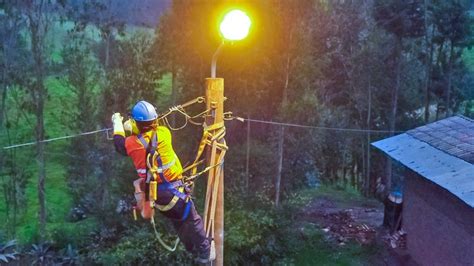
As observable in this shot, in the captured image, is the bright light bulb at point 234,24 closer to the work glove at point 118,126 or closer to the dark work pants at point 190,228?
the work glove at point 118,126

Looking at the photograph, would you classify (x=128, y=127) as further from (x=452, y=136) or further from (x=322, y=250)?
(x=322, y=250)

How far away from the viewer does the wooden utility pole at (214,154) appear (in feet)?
11.8

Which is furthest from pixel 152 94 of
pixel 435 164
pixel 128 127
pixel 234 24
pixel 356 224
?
pixel 234 24

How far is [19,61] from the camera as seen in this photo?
11.3 metres

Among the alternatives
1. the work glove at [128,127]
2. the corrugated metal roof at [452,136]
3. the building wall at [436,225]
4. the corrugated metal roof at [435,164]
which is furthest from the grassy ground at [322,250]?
the work glove at [128,127]

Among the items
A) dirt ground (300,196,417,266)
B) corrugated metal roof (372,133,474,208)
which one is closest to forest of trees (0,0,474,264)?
dirt ground (300,196,417,266)

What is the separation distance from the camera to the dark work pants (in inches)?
147

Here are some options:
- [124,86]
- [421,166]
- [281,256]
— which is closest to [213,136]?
[421,166]

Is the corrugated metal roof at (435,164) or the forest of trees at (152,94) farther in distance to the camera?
the forest of trees at (152,94)

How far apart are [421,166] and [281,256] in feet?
10.2

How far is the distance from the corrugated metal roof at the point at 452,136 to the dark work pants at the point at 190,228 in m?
4.79

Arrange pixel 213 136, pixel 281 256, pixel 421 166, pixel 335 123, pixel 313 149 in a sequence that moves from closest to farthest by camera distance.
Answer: pixel 213 136, pixel 421 166, pixel 281 256, pixel 313 149, pixel 335 123

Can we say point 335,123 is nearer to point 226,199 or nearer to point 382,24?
point 382,24

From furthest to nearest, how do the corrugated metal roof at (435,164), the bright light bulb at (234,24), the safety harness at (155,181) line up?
the corrugated metal roof at (435,164) < the safety harness at (155,181) < the bright light bulb at (234,24)
